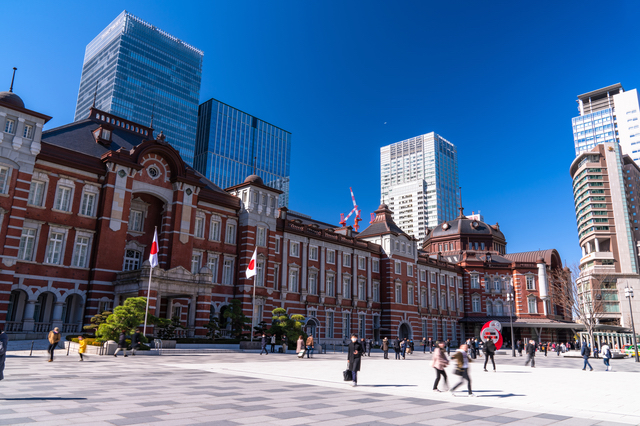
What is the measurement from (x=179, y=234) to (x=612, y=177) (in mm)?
103124

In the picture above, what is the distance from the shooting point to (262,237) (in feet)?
157

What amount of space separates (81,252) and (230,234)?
14476 millimetres

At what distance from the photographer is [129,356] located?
2581cm

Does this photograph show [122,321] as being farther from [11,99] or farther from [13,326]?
[11,99]

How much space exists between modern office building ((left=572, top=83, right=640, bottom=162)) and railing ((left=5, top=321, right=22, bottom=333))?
171 m

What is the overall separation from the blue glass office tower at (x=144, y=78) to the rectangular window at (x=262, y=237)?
98.8 metres

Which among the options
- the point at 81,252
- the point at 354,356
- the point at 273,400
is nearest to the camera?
the point at 273,400

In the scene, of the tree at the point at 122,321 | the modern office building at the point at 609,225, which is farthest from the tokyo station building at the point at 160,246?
the modern office building at the point at 609,225

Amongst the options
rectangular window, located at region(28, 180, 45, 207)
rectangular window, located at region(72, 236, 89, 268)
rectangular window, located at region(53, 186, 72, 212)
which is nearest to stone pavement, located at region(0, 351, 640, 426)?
rectangular window, located at region(72, 236, 89, 268)

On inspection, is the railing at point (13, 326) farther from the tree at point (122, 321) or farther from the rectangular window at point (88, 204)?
the rectangular window at point (88, 204)

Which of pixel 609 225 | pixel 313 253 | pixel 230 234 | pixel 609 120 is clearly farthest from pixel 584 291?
pixel 609 120

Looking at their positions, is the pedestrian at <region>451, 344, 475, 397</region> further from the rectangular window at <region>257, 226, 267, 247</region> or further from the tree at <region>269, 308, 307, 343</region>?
the rectangular window at <region>257, 226, 267, 247</region>

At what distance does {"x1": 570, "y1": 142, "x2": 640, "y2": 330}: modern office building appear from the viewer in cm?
9500

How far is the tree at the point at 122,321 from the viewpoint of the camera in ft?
88.8
